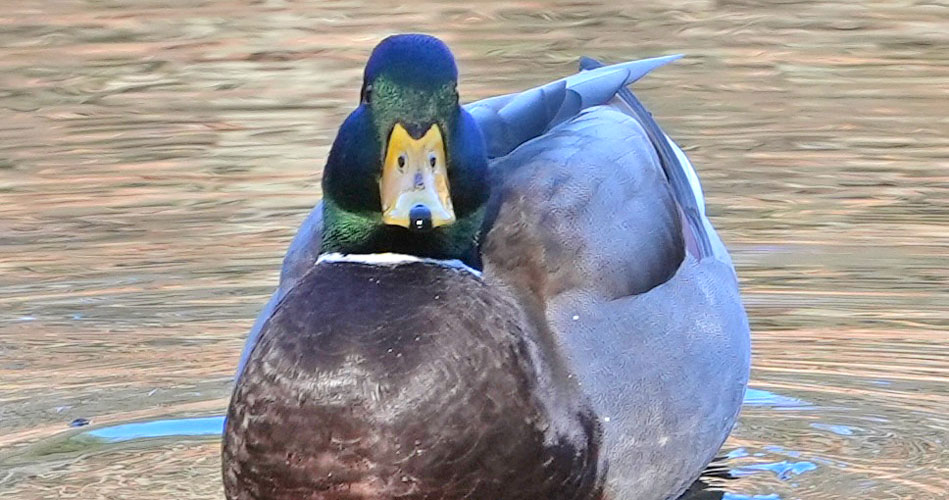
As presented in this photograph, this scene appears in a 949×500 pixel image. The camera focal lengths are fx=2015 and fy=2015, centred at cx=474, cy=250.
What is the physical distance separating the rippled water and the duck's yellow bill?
126 cm

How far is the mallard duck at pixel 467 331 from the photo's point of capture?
15.1 ft

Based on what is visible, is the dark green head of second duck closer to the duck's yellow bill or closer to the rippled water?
the duck's yellow bill

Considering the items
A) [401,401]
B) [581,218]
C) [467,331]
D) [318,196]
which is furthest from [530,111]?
[318,196]

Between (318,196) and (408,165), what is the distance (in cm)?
395

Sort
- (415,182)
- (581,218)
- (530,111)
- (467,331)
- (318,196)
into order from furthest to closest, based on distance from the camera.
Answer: (318,196) → (530,111) → (581,218) → (467,331) → (415,182)

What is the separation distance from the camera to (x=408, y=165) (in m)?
4.61

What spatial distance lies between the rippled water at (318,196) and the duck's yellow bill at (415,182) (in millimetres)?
1258

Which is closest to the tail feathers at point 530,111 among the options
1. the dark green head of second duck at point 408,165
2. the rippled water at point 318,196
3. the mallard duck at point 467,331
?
the mallard duck at point 467,331

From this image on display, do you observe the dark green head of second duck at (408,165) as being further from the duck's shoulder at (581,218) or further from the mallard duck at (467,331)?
the duck's shoulder at (581,218)

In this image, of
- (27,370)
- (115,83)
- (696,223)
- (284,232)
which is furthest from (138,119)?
(696,223)

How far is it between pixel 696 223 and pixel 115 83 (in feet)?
19.6

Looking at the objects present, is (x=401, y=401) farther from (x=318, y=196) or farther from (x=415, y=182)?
(x=318, y=196)

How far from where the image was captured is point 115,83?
1138 cm

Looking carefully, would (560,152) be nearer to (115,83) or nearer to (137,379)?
(137,379)
